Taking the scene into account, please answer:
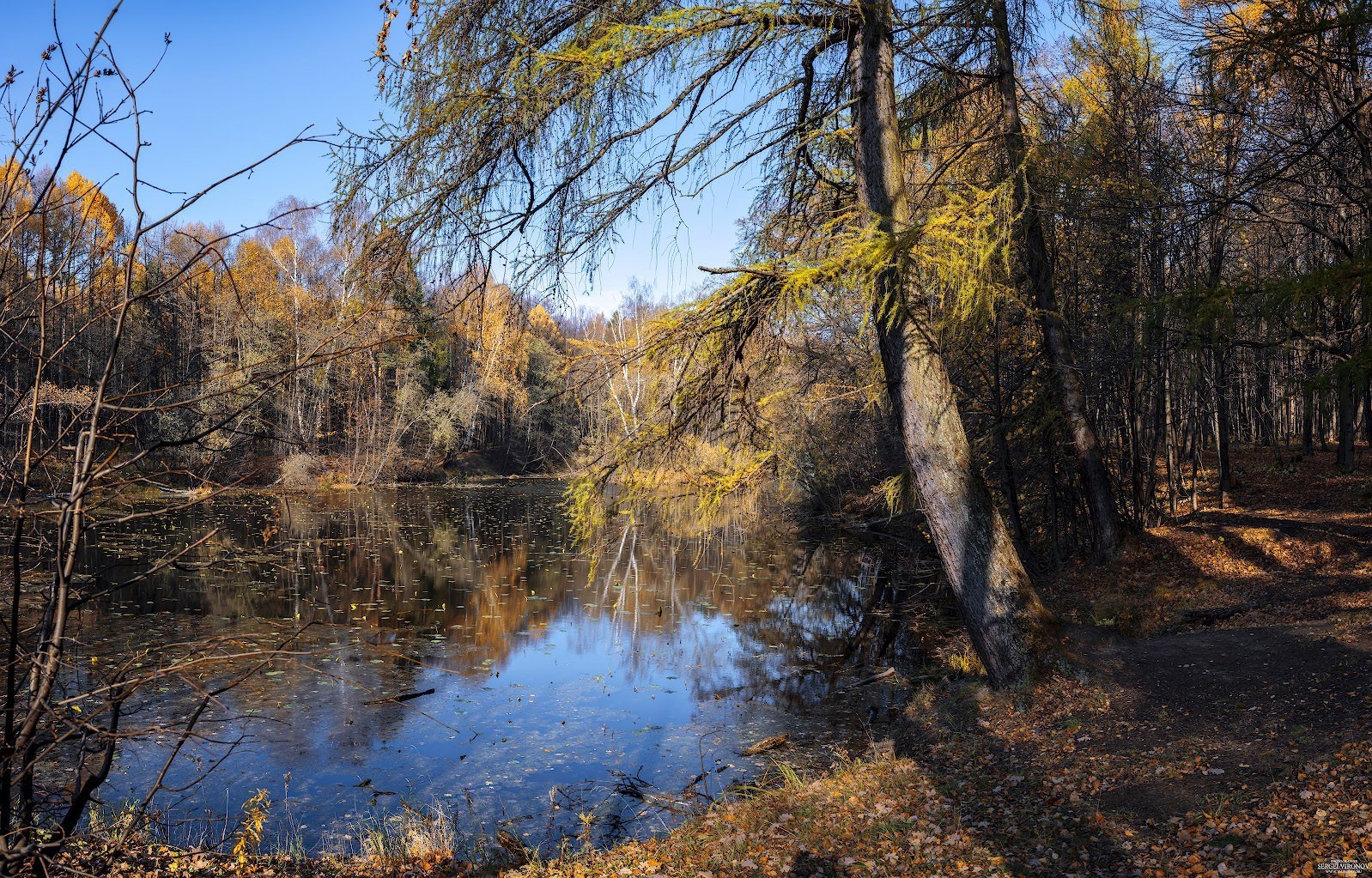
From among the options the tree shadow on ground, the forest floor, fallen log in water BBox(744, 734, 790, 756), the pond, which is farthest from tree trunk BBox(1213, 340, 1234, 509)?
fallen log in water BBox(744, 734, 790, 756)

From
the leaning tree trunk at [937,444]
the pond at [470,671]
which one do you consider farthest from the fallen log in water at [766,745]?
the leaning tree trunk at [937,444]

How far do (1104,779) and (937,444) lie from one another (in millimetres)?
2940

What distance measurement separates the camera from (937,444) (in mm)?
7223

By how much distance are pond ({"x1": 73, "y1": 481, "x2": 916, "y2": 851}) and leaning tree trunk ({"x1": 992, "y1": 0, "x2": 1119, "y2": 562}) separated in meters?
4.25

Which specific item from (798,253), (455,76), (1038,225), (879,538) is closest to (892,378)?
(798,253)

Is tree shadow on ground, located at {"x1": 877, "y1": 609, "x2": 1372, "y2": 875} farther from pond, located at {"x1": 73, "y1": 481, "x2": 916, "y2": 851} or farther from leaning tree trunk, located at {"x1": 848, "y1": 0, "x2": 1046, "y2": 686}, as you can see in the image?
pond, located at {"x1": 73, "y1": 481, "x2": 916, "y2": 851}

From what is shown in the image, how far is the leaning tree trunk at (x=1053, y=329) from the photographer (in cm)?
1062

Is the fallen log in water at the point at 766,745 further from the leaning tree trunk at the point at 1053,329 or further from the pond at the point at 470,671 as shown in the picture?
the leaning tree trunk at the point at 1053,329

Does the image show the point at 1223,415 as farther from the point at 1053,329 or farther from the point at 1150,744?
the point at 1150,744

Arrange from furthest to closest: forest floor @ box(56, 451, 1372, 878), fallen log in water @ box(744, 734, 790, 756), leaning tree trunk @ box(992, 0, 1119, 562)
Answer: leaning tree trunk @ box(992, 0, 1119, 562) < fallen log in water @ box(744, 734, 790, 756) < forest floor @ box(56, 451, 1372, 878)

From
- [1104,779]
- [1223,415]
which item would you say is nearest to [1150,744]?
[1104,779]

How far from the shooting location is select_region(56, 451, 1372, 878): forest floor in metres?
4.48

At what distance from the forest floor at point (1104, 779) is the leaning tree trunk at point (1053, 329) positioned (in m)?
3.41

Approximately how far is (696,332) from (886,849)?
4200mm
